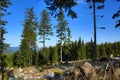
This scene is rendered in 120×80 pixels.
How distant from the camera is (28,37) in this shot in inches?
2226

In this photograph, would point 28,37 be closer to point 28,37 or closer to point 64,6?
point 28,37

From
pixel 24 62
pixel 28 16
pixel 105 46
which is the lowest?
pixel 24 62

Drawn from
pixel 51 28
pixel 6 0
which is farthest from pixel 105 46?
pixel 6 0

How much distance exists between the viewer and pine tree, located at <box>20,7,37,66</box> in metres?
55.8

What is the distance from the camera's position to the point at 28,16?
56.5m

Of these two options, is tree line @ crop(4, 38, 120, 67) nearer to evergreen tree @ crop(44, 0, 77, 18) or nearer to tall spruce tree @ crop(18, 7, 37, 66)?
tall spruce tree @ crop(18, 7, 37, 66)

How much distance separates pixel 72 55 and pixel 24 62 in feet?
59.2

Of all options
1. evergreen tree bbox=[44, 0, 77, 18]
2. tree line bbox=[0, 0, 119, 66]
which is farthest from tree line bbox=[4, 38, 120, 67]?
evergreen tree bbox=[44, 0, 77, 18]

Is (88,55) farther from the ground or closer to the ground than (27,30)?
closer to the ground

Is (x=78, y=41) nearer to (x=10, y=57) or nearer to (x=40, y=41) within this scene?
(x=40, y=41)

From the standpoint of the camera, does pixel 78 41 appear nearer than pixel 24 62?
No

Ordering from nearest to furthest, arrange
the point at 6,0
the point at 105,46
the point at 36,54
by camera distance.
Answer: the point at 6,0 → the point at 36,54 → the point at 105,46

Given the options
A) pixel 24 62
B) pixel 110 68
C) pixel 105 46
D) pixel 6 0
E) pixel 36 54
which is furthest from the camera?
pixel 105 46

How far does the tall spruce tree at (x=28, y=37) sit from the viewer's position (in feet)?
183
